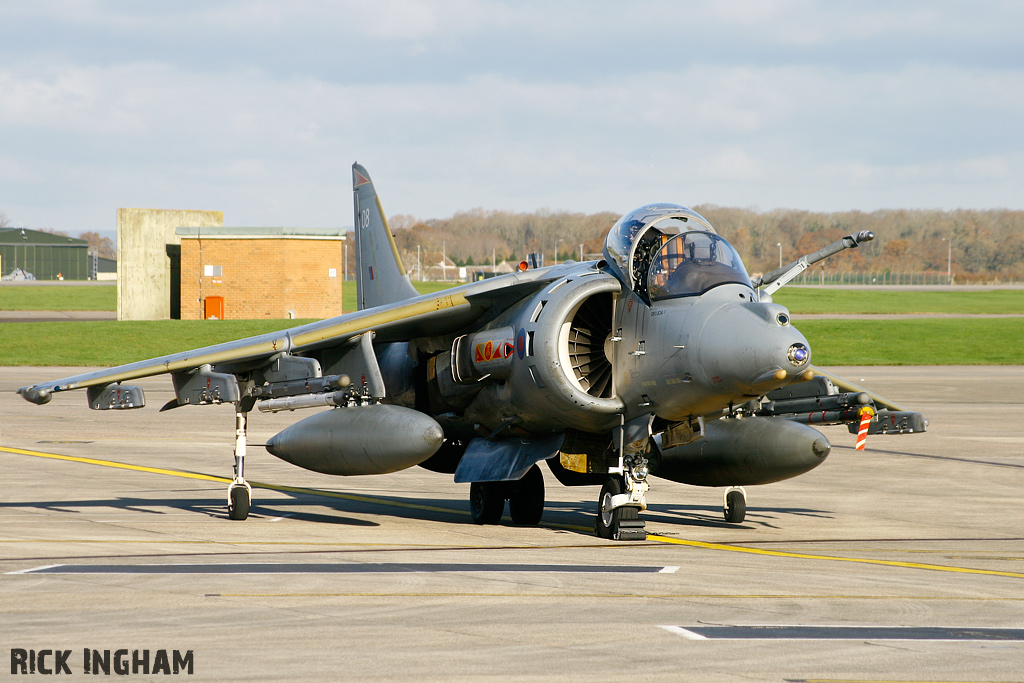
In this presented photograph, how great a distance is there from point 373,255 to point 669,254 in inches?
320

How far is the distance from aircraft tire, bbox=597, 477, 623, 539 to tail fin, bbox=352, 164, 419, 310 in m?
6.37

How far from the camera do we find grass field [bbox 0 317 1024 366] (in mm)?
53938

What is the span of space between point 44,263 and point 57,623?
590 feet

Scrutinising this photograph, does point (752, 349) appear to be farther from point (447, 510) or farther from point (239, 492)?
point (239, 492)

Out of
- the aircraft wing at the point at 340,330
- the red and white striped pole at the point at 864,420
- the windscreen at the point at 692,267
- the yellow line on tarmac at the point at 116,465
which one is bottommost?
the yellow line on tarmac at the point at 116,465

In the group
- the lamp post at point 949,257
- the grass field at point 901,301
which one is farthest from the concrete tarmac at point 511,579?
the lamp post at point 949,257

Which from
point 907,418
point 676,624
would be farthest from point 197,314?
point 676,624

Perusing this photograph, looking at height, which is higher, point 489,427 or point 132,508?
point 489,427

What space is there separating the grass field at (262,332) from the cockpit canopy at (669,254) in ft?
137

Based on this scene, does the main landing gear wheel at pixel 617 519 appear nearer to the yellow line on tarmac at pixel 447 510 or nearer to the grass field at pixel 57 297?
the yellow line on tarmac at pixel 447 510

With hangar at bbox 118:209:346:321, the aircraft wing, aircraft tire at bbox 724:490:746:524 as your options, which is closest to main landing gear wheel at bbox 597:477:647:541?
aircraft tire at bbox 724:490:746:524

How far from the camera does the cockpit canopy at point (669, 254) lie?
41.8 ft

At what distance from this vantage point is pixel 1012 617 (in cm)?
940

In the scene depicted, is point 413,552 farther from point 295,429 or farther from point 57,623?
point 57,623
